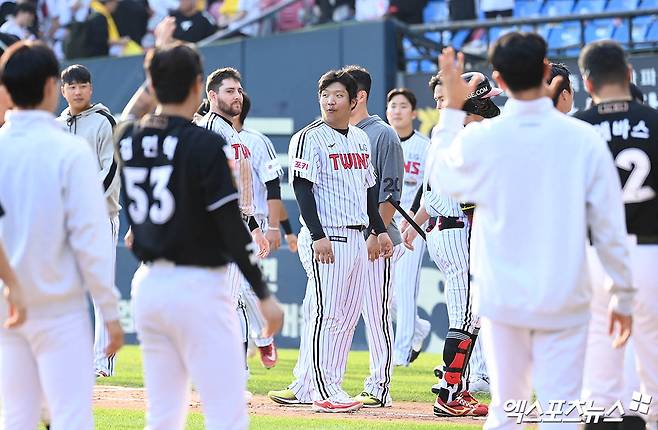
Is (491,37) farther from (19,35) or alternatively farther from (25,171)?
(25,171)

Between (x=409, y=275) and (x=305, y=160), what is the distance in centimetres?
Result: 407

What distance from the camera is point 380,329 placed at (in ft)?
29.8

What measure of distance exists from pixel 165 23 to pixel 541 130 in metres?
2.40

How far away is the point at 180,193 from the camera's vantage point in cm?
500

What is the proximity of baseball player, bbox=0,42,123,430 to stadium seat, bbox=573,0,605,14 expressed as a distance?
12.0 meters

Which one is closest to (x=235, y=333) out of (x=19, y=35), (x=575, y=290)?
(x=575, y=290)

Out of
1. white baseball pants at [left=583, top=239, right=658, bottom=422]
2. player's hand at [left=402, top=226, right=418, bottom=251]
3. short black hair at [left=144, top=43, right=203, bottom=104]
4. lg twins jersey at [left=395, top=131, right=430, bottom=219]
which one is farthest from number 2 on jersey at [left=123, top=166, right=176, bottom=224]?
lg twins jersey at [left=395, top=131, right=430, bottom=219]

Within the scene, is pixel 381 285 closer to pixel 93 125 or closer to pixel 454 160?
pixel 93 125

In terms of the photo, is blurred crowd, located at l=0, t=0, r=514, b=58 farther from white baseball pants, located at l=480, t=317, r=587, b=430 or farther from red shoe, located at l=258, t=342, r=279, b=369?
white baseball pants, located at l=480, t=317, r=587, b=430

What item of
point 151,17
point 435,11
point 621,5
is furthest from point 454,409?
point 151,17

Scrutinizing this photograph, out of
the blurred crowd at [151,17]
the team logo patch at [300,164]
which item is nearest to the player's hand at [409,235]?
the team logo patch at [300,164]

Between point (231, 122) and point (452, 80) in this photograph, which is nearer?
point (452, 80)

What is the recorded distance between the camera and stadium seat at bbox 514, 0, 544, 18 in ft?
53.7

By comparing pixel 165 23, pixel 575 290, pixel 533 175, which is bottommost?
pixel 575 290
